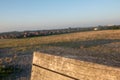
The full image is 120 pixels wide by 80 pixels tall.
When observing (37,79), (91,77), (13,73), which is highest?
(91,77)

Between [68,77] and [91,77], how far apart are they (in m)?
0.32

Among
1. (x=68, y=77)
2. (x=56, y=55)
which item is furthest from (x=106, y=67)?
(x=56, y=55)

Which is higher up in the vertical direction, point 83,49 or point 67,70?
point 67,70

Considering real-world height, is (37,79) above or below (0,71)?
above

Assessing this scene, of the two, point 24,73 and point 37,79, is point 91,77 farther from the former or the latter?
point 24,73

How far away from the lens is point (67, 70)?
A: 221 cm

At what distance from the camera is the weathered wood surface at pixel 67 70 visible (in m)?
1.78

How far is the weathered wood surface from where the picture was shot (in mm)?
1775

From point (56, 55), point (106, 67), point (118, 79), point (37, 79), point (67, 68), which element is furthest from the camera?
point (37, 79)

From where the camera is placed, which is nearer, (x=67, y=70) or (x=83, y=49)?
(x=67, y=70)

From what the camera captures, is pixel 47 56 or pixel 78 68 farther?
pixel 47 56

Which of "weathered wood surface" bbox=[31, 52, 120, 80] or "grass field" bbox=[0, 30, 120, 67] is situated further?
"grass field" bbox=[0, 30, 120, 67]

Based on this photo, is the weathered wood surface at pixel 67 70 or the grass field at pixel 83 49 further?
the grass field at pixel 83 49

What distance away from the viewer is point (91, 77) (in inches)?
75.0
